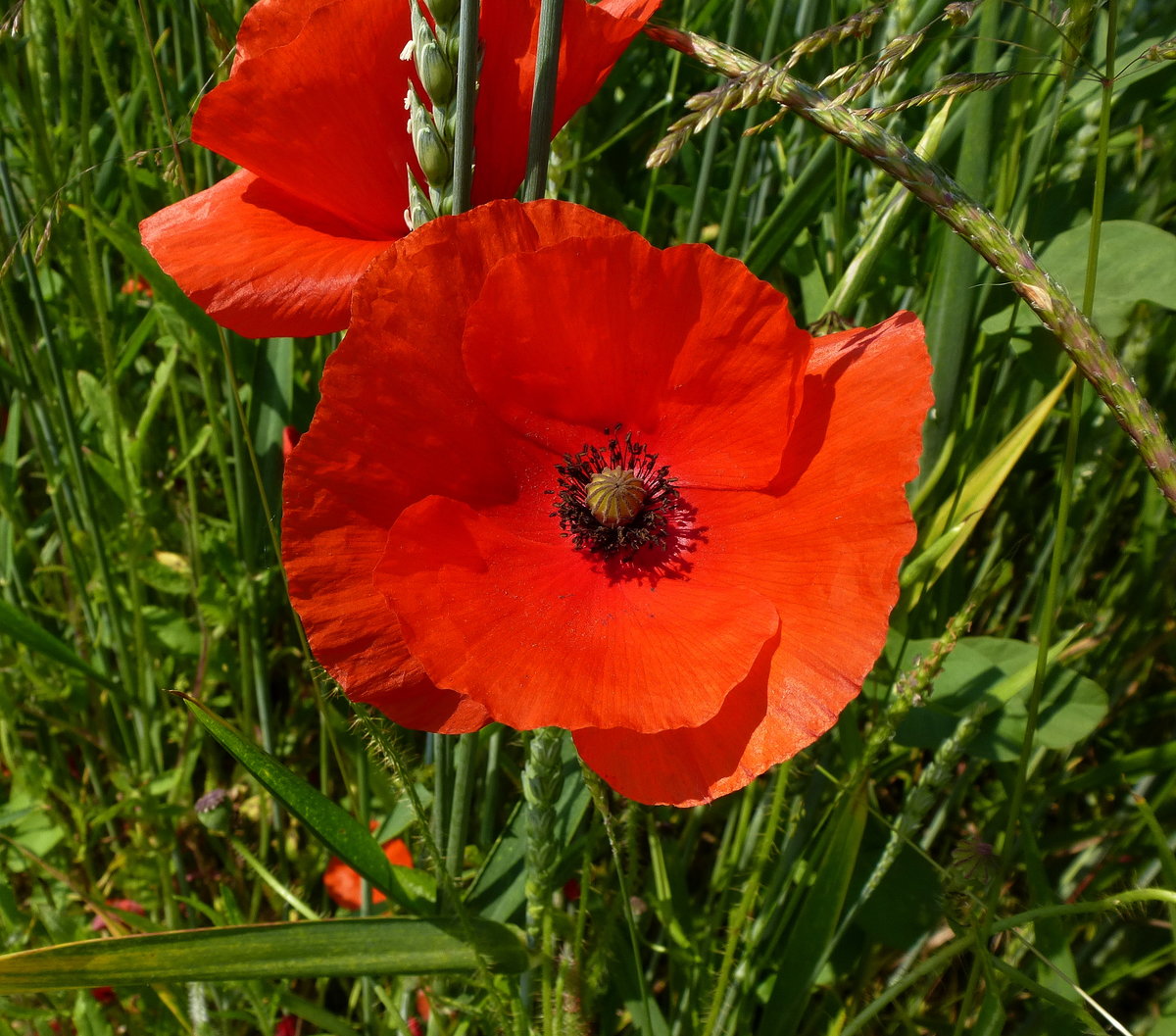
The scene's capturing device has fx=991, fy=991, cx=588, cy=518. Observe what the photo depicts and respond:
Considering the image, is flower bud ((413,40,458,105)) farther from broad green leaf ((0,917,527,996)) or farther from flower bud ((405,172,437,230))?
broad green leaf ((0,917,527,996))

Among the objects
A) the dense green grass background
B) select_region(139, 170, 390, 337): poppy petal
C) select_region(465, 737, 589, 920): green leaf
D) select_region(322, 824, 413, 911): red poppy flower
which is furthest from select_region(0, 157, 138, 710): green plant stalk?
select_region(465, 737, 589, 920): green leaf

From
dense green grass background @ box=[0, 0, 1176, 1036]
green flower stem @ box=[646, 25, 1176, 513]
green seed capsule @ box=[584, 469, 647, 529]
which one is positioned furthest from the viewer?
dense green grass background @ box=[0, 0, 1176, 1036]

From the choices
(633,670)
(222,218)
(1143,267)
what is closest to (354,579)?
(633,670)

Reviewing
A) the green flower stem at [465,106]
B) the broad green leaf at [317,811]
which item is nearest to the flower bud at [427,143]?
the green flower stem at [465,106]

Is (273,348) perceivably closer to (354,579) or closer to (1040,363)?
(354,579)

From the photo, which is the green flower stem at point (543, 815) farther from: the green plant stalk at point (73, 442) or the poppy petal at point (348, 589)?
the green plant stalk at point (73, 442)

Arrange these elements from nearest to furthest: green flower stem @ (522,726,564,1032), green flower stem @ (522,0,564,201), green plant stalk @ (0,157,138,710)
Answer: green flower stem @ (522,0,564,201) < green flower stem @ (522,726,564,1032) < green plant stalk @ (0,157,138,710)

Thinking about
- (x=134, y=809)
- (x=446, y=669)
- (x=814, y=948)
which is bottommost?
(x=134, y=809)
